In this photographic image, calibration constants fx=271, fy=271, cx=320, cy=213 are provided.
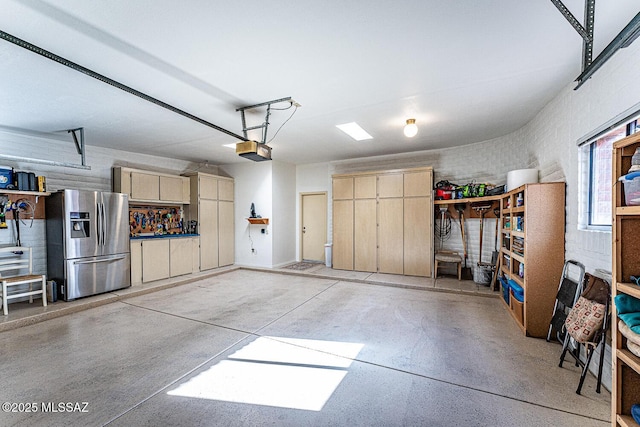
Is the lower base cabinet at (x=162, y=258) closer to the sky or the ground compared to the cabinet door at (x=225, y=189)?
closer to the ground

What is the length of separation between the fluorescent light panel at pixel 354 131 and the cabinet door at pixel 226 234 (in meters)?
4.30

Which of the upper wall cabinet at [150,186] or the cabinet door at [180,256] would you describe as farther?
the cabinet door at [180,256]

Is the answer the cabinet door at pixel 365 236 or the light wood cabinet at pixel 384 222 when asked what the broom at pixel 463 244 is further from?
the cabinet door at pixel 365 236

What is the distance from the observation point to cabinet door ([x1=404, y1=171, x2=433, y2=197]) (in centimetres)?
607

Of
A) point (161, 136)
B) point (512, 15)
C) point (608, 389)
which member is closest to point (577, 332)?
point (608, 389)

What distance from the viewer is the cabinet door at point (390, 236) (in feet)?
20.9

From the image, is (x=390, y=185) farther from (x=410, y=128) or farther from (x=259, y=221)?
(x=259, y=221)

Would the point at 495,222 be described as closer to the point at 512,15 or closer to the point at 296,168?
the point at 512,15

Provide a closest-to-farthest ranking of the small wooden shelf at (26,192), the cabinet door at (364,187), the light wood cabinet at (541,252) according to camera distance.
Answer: the light wood cabinet at (541,252) → the small wooden shelf at (26,192) → the cabinet door at (364,187)

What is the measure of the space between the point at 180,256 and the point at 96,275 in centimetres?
168

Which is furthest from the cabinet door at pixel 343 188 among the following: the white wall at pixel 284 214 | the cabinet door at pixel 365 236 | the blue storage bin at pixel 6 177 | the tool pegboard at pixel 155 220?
the blue storage bin at pixel 6 177

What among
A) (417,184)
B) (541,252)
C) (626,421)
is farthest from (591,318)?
(417,184)

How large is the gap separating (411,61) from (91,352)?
15.1 ft

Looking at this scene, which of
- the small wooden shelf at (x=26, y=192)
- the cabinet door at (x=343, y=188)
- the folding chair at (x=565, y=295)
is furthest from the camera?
the cabinet door at (x=343, y=188)
